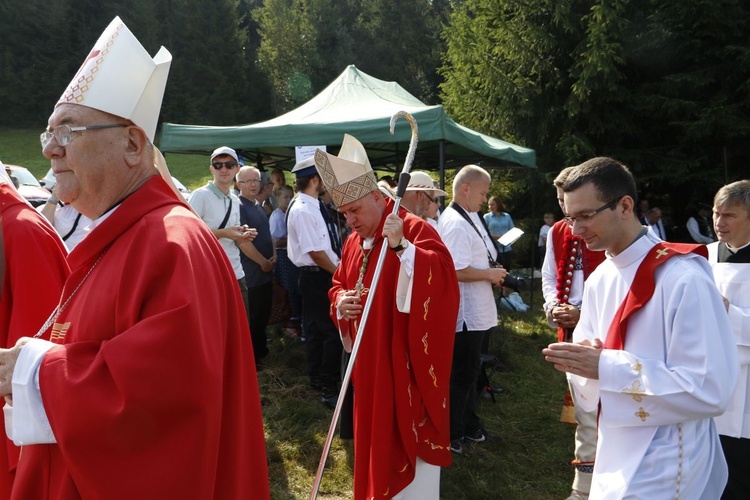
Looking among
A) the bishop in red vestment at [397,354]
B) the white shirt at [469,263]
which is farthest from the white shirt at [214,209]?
the bishop in red vestment at [397,354]

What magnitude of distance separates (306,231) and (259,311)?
1.37m

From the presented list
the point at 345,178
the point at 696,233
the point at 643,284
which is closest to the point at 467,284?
the point at 345,178

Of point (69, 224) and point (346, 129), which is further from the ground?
point (346, 129)

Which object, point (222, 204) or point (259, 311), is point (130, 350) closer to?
point (222, 204)

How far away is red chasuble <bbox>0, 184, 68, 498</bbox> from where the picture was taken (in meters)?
2.47

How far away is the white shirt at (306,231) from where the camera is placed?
235 inches

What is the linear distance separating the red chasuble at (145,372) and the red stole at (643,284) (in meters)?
1.36

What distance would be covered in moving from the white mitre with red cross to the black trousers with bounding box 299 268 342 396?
401cm

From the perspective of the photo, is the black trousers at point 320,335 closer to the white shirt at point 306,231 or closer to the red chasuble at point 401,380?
the white shirt at point 306,231

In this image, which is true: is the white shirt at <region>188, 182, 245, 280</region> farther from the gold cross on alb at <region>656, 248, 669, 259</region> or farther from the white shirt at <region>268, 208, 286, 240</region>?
the gold cross on alb at <region>656, 248, 669, 259</region>

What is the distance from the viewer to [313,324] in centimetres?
617

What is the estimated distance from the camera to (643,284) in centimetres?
229

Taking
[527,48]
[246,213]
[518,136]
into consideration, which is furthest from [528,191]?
[246,213]

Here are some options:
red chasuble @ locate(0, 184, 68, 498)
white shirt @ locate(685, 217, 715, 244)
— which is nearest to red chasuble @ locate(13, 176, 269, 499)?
red chasuble @ locate(0, 184, 68, 498)
